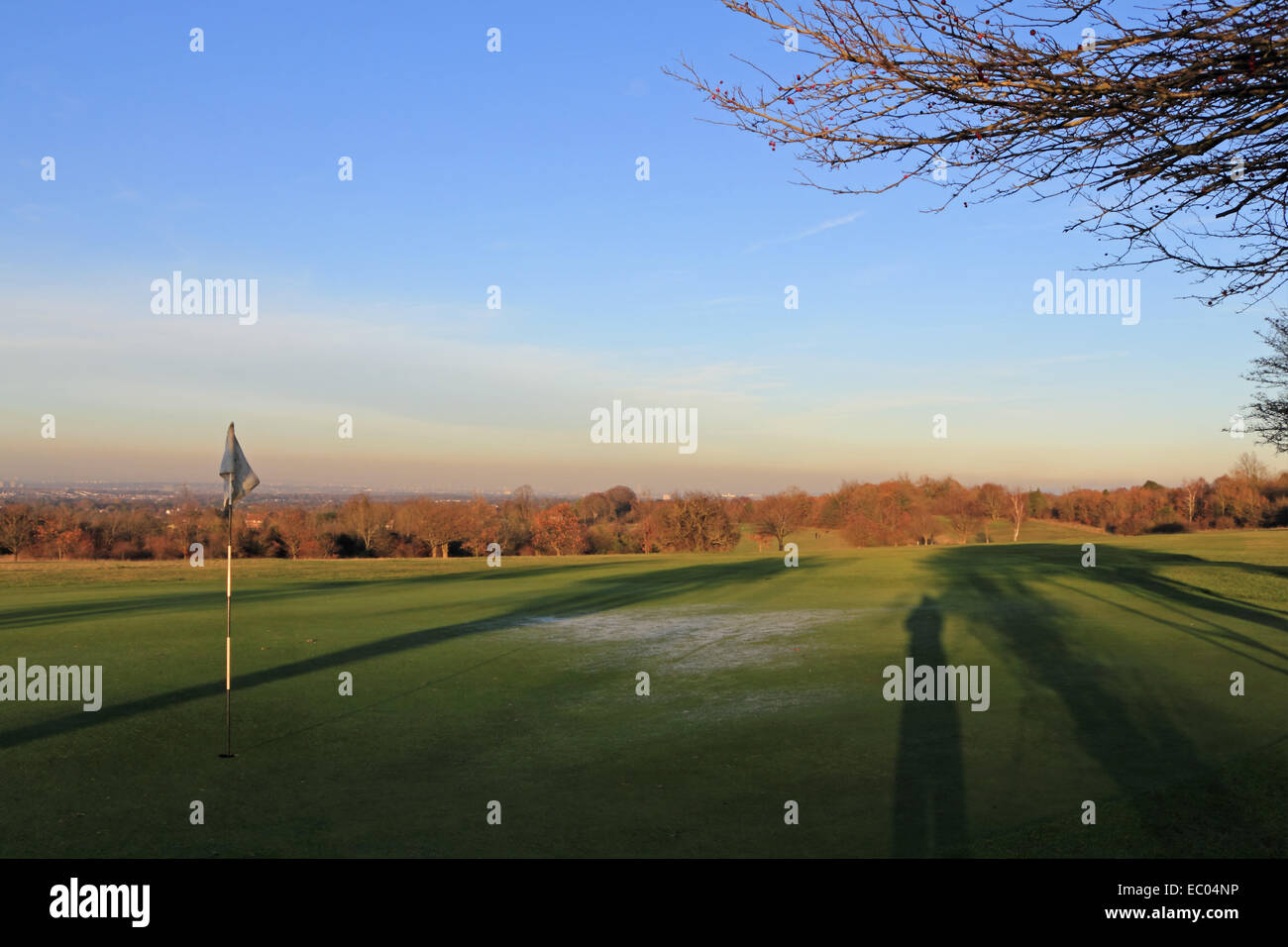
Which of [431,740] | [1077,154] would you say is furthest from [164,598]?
[1077,154]

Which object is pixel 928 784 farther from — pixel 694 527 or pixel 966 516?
pixel 966 516

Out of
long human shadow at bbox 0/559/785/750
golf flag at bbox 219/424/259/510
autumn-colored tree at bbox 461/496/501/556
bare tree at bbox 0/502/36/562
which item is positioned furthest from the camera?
autumn-colored tree at bbox 461/496/501/556

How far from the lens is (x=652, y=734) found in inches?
277

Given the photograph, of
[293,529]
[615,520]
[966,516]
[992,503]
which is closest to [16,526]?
[293,529]

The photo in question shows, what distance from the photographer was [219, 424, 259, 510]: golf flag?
286 inches

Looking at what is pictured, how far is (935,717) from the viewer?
755 centimetres

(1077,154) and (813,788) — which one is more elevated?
(1077,154)

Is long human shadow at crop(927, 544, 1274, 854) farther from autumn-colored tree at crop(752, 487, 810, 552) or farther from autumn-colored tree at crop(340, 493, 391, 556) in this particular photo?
autumn-colored tree at crop(752, 487, 810, 552)

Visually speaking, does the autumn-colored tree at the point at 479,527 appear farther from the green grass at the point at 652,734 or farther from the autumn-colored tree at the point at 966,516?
the green grass at the point at 652,734

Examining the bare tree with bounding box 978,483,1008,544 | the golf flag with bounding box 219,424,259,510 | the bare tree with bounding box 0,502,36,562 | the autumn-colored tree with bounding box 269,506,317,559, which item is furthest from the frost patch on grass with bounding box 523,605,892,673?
the bare tree with bounding box 978,483,1008,544

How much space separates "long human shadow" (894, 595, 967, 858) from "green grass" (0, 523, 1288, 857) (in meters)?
0.03

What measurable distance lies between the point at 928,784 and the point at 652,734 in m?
2.31
